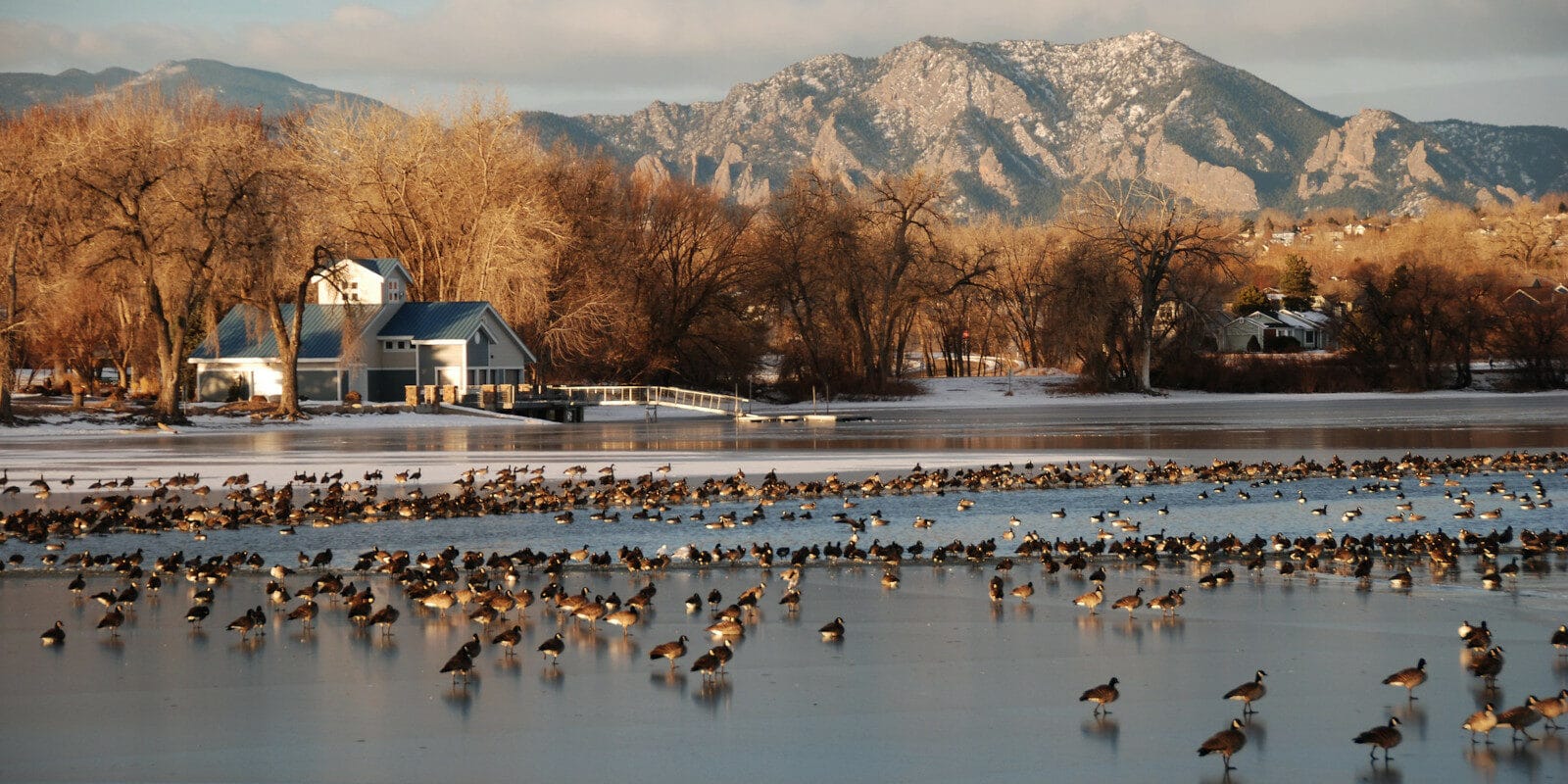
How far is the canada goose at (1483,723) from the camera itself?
10773 mm

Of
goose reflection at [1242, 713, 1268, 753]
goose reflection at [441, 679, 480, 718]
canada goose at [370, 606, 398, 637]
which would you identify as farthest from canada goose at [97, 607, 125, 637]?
goose reflection at [1242, 713, 1268, 753]

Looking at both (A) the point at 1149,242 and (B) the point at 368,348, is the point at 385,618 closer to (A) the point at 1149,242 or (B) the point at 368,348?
(B) the point at 368,348

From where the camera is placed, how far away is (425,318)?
248 feet

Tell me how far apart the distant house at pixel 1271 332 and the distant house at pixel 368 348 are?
66836mm

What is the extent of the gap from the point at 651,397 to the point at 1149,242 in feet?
134

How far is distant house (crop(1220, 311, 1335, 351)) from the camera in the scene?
12406cm

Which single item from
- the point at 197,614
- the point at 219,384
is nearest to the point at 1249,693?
the point at 197,614

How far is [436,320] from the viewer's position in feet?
246

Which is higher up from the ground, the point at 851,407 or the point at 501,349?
the point at 501,349

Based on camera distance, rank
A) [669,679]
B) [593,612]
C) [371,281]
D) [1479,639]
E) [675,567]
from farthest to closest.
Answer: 1. [371,281]
2. [675,567]
3. [593,612]
4. [1479,639]
5. [669,679]

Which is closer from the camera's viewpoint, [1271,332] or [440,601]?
[440,601]

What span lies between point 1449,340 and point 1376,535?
88486mm

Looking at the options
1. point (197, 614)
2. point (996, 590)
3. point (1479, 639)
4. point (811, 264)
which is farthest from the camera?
point (811, 264)

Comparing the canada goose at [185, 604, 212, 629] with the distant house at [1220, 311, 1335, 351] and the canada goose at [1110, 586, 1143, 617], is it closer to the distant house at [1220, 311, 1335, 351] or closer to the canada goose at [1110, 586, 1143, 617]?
the canada goose at [1110, 586, 1143, 617]
